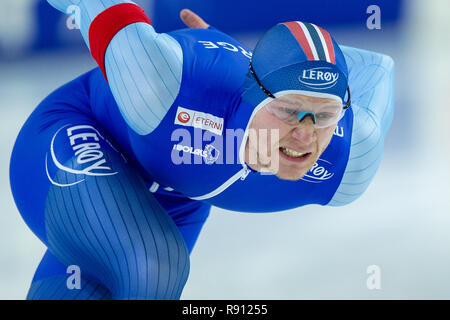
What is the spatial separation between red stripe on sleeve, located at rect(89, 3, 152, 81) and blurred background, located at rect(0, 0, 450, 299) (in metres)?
0.94

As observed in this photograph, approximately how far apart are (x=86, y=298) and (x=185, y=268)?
0.87 feet

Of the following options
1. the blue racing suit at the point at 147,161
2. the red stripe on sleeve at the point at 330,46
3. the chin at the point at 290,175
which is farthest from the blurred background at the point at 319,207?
the red stripe on sleeve at the point at 330,46

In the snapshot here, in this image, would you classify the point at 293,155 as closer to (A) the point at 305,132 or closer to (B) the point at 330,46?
(A) the point at 305,132

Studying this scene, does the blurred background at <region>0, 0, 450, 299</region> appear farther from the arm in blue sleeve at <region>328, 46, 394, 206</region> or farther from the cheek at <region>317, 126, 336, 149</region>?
the cheek at <region>317, 126, 336, 149</region>

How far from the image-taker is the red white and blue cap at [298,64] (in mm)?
1670

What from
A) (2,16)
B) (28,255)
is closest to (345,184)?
(28,255)

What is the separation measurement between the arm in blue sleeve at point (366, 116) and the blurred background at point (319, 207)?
2.03 feet

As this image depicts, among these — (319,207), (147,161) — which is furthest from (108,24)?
(319,207)

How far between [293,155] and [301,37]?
0.26 metres

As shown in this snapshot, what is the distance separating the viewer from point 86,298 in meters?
1.99

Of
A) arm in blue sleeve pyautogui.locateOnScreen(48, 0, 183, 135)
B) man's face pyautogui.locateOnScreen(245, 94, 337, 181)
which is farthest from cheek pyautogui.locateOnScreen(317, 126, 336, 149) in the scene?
arm in blue sleeve pyautogui.locateOnScreen(48, 0, 183, 135)

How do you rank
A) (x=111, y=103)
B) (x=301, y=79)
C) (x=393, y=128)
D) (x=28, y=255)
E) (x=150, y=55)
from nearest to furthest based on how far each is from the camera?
(x=301, y=79) → (x=150, y=55) → (x=111, y=103) → (x=28, y=255) → (x=393, y=128)
